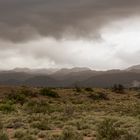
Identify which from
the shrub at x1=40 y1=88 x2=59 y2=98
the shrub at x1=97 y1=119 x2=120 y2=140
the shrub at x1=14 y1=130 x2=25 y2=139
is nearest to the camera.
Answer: the shrub at x1=97 y1=119 x2=120 y2=140

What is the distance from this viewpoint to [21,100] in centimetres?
Answer: 5691

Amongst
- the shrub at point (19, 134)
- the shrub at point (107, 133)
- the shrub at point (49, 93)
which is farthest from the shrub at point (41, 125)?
the shrub at point (49, 93)

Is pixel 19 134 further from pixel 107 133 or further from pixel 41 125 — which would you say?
pixel 107 133

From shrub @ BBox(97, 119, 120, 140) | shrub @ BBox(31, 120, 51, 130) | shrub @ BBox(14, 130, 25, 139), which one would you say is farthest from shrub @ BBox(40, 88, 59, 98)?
shrub @ BBox(97, 119, 120, 140)

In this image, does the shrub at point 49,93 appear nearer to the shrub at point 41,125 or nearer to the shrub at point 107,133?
the shrub at point 41,125

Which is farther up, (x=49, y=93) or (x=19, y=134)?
(x=49, y=93)

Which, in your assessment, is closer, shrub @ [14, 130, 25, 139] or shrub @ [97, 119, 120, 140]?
shrub @ [97, 119, 120, 140]

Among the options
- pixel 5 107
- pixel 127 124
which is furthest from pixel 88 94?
pixel 127 124

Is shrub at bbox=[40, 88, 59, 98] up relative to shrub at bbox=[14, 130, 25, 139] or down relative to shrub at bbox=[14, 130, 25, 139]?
up

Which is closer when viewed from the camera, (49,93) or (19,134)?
(19,134)

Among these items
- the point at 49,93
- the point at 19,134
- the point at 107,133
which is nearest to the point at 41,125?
the point at 19,134

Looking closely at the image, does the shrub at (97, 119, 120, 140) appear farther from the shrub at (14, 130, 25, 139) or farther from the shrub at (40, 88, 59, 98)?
the shrub at (40, 88, 59, 98)

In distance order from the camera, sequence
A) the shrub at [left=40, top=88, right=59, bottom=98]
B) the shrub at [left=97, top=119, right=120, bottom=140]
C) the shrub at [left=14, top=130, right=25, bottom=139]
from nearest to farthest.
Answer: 1. the shrub at [left=97, top=119, right=120, bottom=140]
2. the shrub at [left=14, top=130, right=25, bottom=139]
3. the shrub at [left=40, top=88, right=59, bottom=98]

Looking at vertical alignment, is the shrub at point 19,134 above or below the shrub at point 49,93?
below
